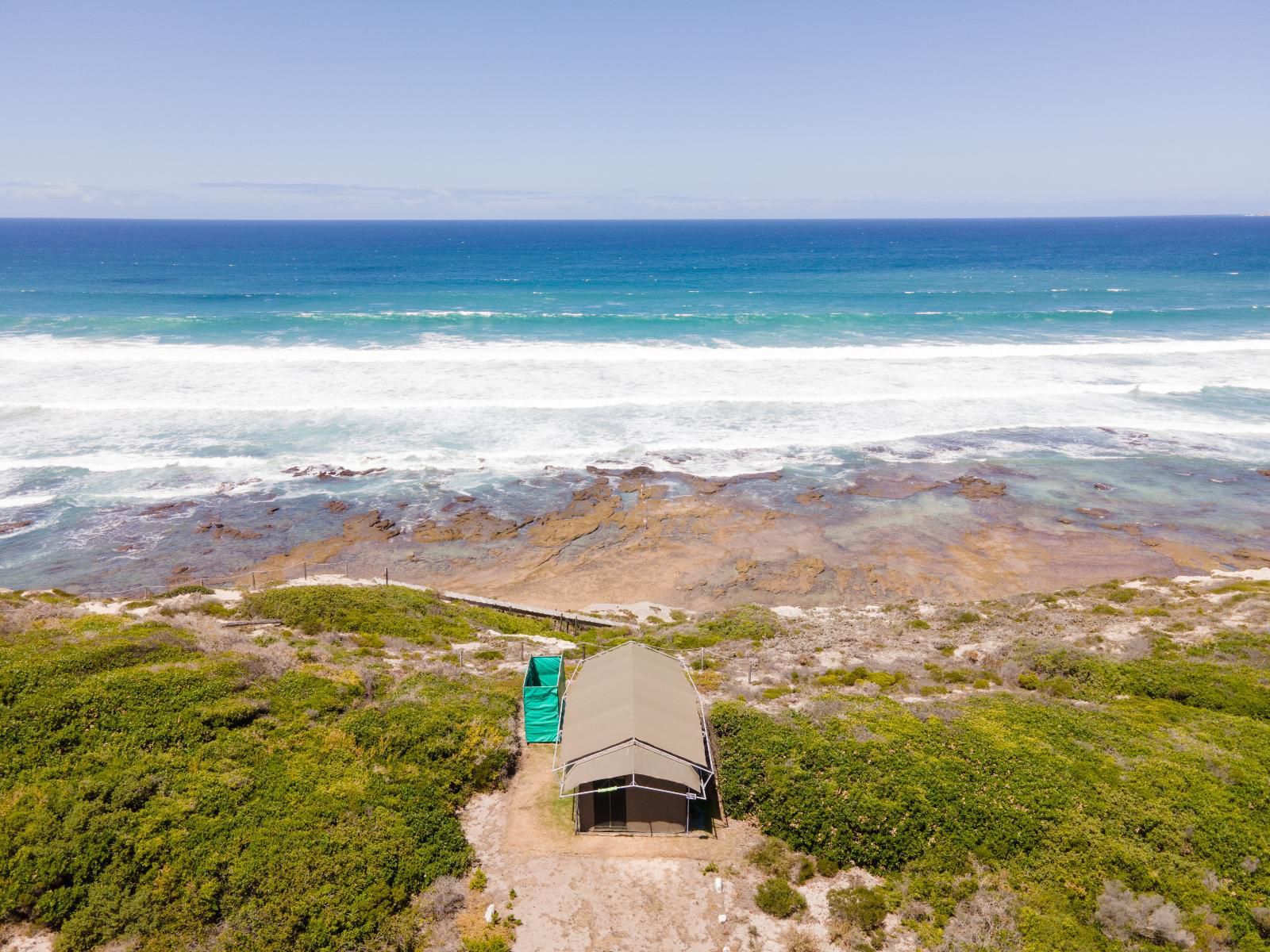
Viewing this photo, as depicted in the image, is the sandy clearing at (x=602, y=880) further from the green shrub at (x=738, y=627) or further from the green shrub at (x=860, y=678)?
the green shrub at (x=738, y=627)

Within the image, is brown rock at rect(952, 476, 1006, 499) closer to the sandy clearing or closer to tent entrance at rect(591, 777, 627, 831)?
the sandy clearing

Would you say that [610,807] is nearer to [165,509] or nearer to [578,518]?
[578,518]

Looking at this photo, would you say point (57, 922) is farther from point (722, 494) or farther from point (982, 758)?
point (722, 494)

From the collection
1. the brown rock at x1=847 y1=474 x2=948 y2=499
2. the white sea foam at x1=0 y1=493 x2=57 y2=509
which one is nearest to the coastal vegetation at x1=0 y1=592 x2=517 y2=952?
the white sea foam at x1=0 y1=493 x2=57 y2=509

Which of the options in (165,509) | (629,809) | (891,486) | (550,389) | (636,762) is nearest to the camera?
(636,762)

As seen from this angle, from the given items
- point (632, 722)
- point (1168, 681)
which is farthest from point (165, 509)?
point (1168, 681)

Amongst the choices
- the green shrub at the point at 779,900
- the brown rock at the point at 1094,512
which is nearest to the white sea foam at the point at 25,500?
the green shrub at the point at 779,900

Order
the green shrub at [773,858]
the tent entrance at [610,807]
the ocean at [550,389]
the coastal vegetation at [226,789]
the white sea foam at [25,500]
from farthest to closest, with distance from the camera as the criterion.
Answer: the ocean at [550,389]
the white sea foam at [25,500]
the tent entrance at [610,807]
the green shrub at [773,858]
the coastal vegetation at [226,789]
